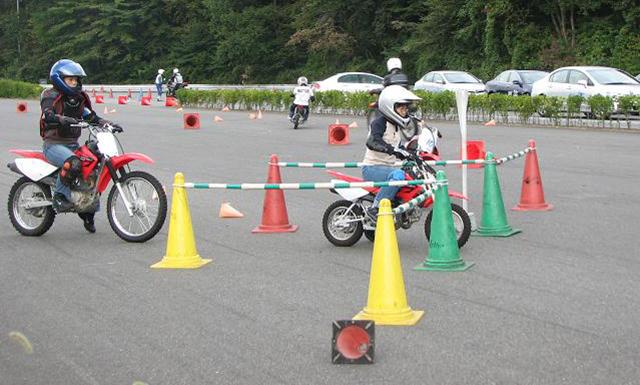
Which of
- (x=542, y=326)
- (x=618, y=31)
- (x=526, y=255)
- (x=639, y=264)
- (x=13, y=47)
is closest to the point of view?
Result: (x=542, y=326)

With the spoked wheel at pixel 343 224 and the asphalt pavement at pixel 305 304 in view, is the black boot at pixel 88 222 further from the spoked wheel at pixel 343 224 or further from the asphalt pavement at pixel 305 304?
the spoked wheel at pixel 343 224

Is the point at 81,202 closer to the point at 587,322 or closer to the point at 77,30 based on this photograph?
the point at 587,322

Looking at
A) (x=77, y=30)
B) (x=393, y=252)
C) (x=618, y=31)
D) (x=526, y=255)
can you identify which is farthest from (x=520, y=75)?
(x=77, y=30)

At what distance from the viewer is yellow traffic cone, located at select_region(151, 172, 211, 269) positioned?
895 centimetres

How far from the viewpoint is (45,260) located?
9.43m

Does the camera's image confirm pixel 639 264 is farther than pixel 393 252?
Yes

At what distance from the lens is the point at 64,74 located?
10.3 metres

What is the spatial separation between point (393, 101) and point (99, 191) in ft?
10.6

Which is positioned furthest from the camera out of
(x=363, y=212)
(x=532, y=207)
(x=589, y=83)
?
(x=589, y=83)

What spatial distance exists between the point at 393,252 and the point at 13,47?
304 feet

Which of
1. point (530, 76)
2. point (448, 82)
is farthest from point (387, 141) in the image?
point (448, 82)

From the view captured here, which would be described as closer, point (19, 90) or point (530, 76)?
point (530, 76)

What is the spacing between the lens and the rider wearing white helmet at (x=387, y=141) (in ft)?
31.3

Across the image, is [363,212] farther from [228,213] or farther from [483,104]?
[483,104]
